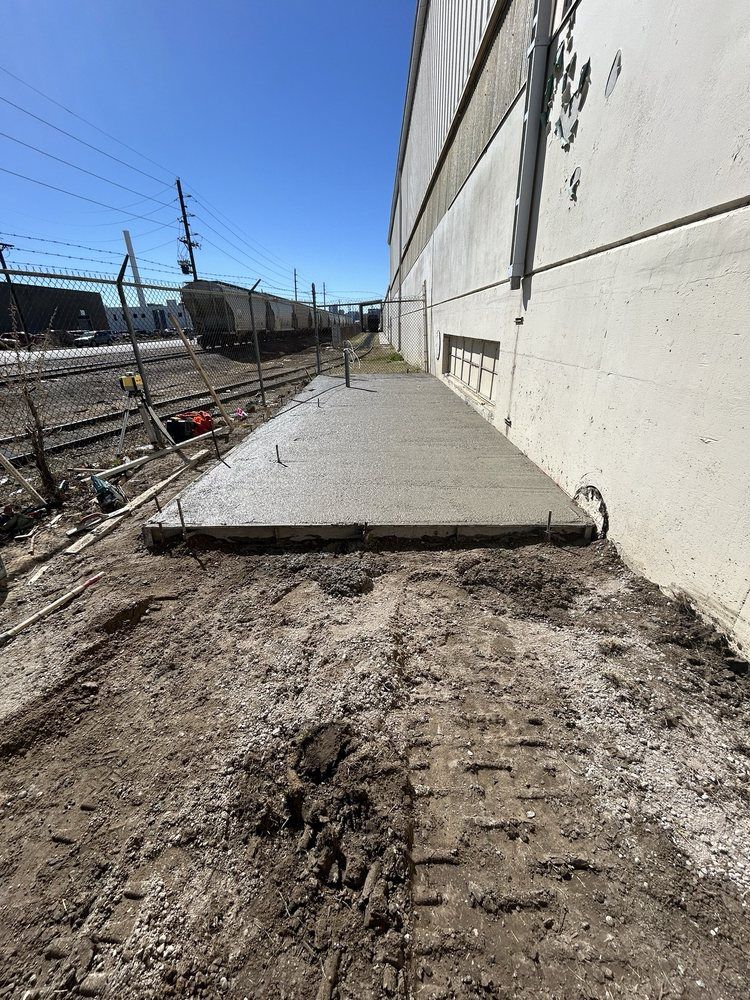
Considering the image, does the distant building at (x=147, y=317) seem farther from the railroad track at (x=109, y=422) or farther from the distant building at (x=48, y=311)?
the railroad track at (x=109, y=422)

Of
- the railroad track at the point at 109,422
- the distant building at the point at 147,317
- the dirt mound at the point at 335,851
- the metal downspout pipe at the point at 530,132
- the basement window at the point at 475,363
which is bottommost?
the dirt mound at the point at 335,851

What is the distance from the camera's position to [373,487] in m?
4.18

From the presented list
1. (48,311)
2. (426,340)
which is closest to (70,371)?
(48,311)

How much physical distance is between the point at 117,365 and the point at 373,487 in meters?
9.78

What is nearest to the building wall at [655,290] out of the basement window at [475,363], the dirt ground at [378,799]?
the dirt ground at [378,799]

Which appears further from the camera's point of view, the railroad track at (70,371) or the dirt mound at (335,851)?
the railroad track at (70,371)

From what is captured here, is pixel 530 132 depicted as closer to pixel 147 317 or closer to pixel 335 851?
pixel 335 851

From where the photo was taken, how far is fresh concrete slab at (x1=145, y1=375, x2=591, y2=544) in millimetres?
3453

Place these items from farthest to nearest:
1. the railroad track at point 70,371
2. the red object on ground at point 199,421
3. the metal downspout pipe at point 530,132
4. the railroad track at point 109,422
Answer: the red object on ground at point 199,421
the railroad track at point 109,422
the railroad track at point 70,371
the metal downspout pipe at point 530,132

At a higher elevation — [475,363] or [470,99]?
[470,99]

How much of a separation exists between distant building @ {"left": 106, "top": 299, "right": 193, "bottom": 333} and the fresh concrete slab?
9.03ft

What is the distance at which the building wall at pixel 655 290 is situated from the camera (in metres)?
2.09

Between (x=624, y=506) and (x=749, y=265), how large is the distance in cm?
160

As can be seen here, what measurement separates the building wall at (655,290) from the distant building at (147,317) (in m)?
5.70
